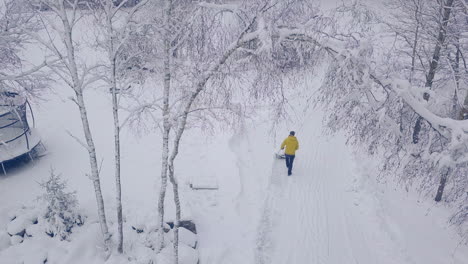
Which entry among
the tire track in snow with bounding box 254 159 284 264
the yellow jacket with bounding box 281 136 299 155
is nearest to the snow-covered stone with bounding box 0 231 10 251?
the tire track in snow with bounding box 254 159 284 264

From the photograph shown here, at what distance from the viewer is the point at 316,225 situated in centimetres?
945

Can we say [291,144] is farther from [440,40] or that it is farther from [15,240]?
[15,240]

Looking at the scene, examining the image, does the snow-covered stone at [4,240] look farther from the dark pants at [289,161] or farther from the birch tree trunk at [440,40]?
the birch tree trunk at [440,40]

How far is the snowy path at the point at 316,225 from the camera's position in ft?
27.6

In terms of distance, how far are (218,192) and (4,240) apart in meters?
5.92

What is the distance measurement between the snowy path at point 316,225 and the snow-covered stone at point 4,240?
625cm

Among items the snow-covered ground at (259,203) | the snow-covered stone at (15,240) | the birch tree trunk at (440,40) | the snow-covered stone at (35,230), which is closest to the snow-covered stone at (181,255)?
the snow-covered ground at (259,203)

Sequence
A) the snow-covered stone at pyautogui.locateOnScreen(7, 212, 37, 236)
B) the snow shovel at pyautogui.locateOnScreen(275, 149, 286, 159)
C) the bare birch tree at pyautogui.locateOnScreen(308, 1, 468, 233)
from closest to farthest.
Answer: the bare birch tree at pyautogui.locateOnScreen(308, 1, 468, 233) < the snow-covered stone at pyautogui.locateOnScreen(7, 212, 37, 236) < the snow shovel at pyautogui.locateOnScreen(275, 149, 286, 159)

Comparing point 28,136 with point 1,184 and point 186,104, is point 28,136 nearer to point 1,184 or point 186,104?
point 1,184

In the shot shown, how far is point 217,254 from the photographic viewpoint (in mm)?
8375

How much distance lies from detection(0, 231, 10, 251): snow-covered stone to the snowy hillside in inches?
0.9

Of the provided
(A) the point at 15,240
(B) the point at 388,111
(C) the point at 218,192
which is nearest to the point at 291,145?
(C) the point at 218,192

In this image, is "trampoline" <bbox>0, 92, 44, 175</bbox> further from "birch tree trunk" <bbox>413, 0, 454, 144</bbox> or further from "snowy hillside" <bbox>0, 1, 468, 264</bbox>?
"birch tree trunk" <bbox>413, 0, 454, 144</bbox>

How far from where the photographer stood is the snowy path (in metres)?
8.40
